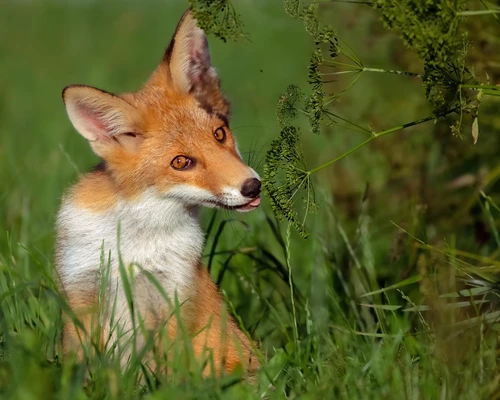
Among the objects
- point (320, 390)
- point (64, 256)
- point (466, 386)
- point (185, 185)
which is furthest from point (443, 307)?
point (64, 256)

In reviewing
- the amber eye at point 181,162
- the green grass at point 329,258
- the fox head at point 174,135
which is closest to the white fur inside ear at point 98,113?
the fox head at point 174,135

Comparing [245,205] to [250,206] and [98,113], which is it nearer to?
[250,206]

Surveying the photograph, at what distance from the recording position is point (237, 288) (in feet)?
18.8

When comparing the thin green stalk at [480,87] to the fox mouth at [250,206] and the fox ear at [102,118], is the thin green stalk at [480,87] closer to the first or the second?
the fox mouth at [250,206]

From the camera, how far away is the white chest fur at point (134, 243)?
4461 millimetres

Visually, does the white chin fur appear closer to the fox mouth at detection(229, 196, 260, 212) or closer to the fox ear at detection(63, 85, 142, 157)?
the fox mouth at detection(229, 196, 260, 212)

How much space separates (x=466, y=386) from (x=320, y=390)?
1.96ft

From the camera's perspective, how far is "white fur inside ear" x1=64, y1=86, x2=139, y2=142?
4527mm

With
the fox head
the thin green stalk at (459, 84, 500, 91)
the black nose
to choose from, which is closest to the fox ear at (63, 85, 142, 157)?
the fox head

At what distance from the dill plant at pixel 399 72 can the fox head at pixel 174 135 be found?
0.33 metres

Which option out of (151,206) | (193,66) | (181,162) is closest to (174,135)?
(181,162)

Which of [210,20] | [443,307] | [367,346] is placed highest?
[210,20]

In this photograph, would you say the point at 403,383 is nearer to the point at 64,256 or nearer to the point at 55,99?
the point at 64,256

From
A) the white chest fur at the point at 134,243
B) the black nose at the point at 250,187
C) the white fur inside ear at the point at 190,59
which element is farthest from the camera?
the white fur inside ear at the point at 190,59
